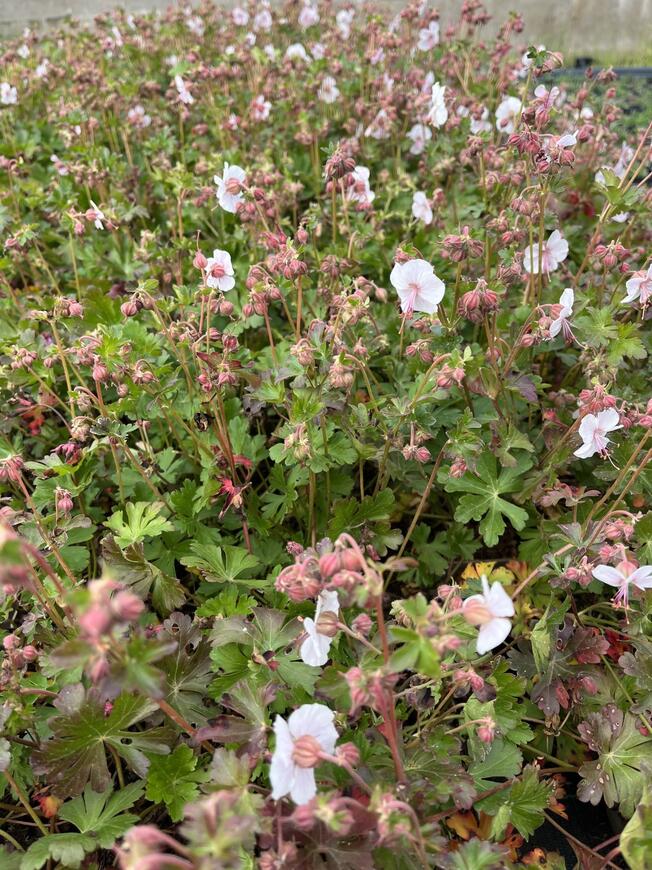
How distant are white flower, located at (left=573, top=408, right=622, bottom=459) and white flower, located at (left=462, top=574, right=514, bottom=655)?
793 mm

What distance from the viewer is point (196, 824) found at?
0.99 meters

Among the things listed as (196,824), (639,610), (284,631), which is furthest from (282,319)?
(196,824)

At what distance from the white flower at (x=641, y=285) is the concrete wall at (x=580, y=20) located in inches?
299

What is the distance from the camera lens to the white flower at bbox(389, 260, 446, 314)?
1.87 meters

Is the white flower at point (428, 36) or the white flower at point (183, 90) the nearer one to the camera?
the white flower at point (183, 90)

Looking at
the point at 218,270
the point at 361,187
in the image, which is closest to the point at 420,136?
the point at 361,187

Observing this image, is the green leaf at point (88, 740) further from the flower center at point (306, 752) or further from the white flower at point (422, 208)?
the white flower at point (422, 208)

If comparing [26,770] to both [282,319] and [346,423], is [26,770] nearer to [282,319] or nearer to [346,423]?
[346,423]

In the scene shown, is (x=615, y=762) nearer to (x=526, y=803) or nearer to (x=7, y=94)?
(x=526, y=803)

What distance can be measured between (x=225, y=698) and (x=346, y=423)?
2.69 ft

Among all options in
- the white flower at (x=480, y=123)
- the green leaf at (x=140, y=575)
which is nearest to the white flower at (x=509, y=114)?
the white flower at (x=480, y=123)

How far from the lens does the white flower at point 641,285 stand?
6.93 feet

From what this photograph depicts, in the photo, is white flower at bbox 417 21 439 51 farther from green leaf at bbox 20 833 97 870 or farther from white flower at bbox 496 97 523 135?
green leaf at bbox 20 833 97 870

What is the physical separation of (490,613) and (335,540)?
0.82 meters
